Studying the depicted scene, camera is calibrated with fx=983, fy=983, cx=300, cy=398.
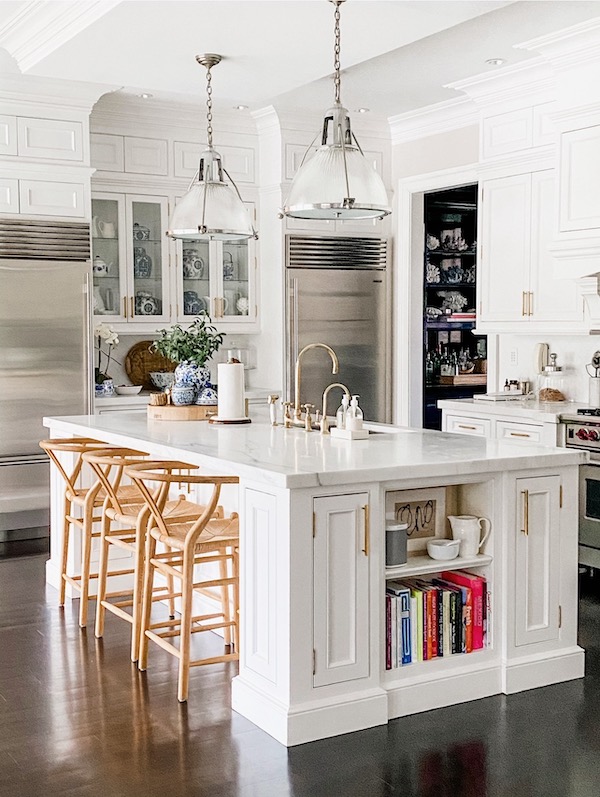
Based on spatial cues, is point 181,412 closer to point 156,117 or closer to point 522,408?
point 522,408

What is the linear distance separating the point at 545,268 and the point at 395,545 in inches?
121

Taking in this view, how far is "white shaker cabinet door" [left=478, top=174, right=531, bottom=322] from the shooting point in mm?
6188

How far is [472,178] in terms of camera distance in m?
6.84

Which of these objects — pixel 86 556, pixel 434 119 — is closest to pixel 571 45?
pixel 434 119

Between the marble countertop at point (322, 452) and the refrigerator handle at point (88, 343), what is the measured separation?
1728mm

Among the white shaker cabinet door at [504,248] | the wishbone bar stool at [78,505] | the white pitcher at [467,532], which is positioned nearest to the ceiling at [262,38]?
the white shaker cabinet door at [504,248]

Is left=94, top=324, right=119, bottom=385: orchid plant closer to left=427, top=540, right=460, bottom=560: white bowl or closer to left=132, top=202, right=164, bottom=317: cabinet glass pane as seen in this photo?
left=132, top=202, right=164, bottom=317: cabinet glass pane

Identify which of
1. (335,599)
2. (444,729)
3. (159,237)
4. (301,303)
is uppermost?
(159,237)

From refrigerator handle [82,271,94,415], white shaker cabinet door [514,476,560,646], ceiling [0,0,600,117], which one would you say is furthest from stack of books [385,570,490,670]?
refrigerator handle [82,271,94,415]

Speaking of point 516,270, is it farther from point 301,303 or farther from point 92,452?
point 92,452

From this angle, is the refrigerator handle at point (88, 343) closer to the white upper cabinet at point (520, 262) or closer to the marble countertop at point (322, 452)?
the marble countertop at point (322, 452)

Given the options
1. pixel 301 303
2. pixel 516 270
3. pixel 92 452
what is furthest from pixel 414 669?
pixel 301 303

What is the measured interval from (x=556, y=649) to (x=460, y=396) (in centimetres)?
451

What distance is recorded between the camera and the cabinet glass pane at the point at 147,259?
6.97 metres
